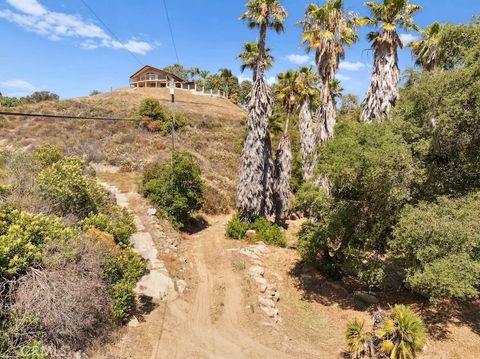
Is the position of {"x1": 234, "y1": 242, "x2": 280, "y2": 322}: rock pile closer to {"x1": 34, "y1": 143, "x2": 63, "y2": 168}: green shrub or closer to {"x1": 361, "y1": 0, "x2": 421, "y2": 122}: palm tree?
{"x1": 361, "y1": 0, "x2": 421, "y2": 122}: palm tree

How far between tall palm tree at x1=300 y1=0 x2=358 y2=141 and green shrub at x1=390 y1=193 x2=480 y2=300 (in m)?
10.5

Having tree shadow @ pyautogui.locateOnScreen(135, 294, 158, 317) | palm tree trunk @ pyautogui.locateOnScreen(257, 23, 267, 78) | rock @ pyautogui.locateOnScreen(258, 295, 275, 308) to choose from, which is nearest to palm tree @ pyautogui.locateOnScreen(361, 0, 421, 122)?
palm tree trunk @ pyautogui.locateOnScreen(257, 23, 267, 78)

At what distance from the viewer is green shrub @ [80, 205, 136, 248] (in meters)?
13.4

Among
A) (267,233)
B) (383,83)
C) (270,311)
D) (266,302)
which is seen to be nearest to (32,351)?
(270,311)

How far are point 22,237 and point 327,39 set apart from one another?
1853 centimetres

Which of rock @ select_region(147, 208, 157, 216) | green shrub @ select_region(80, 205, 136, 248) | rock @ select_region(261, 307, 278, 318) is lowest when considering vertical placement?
rock @ select_region(261, 307, 278, 318)

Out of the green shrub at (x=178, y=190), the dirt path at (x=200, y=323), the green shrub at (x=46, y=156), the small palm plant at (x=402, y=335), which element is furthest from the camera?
the green shrub at (x=178, y=190)

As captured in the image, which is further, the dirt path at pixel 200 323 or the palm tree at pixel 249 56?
the palm tree at pixel 249 56

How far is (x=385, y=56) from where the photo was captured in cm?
1895

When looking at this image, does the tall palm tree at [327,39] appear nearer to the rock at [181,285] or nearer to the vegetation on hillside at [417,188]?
the vegetation on hillside at [417,188]

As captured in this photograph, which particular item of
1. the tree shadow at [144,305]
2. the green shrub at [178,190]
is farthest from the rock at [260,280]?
the green shrub at [178,190]

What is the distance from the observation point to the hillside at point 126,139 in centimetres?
3494

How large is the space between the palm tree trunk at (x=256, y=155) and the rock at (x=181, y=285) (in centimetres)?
795

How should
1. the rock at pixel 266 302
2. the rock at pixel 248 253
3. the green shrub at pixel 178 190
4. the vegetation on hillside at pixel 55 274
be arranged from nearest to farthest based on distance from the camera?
the vegetation on hillside at pixel 55 274, the rock at pixel 266 302, the rock at pixel 248 253, the green shrub at pixel 178 190
